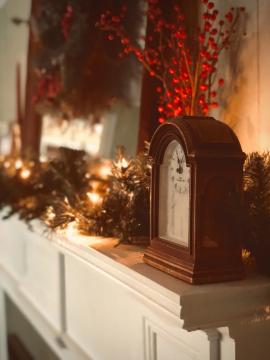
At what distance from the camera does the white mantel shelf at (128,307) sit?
0.86 metres

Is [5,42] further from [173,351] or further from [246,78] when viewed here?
[173,351]

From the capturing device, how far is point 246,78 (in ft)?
3.85

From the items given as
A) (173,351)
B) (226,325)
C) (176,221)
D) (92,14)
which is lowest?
(173,351)

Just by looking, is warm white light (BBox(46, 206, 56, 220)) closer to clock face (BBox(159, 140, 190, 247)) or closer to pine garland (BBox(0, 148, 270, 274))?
pine garland (BBox(0, 148, 270, 274))

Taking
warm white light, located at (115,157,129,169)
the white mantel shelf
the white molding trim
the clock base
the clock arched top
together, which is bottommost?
the white molding trim


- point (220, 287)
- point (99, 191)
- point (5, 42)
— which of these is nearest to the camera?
point (220, 287)

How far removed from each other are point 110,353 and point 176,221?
677 millimetres

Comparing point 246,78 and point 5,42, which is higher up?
point 5,42

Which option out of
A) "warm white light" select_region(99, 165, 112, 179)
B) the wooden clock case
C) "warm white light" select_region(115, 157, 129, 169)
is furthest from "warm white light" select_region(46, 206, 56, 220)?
the wooden clock case

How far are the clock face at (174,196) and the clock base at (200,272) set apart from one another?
4cm

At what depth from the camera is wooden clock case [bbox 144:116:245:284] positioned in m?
0.86

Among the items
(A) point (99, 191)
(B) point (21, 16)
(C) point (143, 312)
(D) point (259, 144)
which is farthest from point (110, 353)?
(B) point (21, 16)

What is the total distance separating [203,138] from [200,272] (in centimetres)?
26

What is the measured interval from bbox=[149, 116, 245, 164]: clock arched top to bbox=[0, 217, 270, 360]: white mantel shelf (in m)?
0.25
